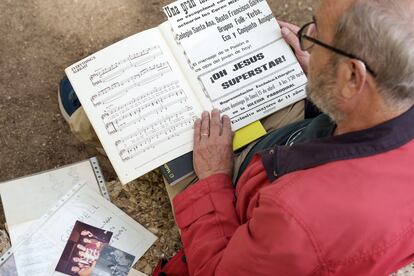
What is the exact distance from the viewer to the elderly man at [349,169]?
864 millimetres

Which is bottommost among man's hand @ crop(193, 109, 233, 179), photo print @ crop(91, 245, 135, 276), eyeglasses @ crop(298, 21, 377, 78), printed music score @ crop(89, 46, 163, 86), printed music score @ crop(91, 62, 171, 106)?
photo print @ crop(91, 245, 135, 276)

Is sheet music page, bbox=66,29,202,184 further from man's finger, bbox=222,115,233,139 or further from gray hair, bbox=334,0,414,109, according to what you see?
gray hair, bbox=334,0,414,109

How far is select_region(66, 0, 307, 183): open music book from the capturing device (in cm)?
132

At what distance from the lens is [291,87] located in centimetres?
138

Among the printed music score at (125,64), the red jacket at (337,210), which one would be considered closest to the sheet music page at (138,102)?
the printed music score at (125,64)

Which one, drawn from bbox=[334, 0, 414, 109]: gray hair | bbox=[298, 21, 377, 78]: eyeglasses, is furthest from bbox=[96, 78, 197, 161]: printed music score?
bbox=[334, 0, 414, 109]: gray hair

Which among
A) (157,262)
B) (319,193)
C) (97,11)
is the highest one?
(97,11)

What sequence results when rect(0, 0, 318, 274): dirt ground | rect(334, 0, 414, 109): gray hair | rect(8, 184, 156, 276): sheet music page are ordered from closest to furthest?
1. rect(334, 0, 414, 109): gray hair
2. rect(8, 184, 156, 276): sheet music page
3. rect(0, 0, 318, 274): dirt ground

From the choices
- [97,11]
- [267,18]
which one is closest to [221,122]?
[267,18]

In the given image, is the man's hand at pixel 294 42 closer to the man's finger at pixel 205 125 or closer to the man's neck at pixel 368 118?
the man's finger at pixel 205 125

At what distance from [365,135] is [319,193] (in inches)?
6.0

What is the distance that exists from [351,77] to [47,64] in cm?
127

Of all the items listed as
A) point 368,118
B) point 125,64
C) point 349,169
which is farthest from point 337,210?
point 125,64

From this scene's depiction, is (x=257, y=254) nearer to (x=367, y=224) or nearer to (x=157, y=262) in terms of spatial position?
(x=367, y=224)
